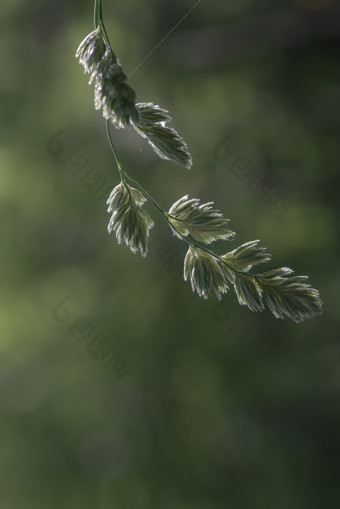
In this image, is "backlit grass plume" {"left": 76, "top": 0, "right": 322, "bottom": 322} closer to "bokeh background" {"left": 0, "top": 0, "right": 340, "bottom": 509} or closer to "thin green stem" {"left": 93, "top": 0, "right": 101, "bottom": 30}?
"thin green stem" {"left": 93, "top": 0, "right": 101, "bottom": 30}

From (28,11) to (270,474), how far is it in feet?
12.1

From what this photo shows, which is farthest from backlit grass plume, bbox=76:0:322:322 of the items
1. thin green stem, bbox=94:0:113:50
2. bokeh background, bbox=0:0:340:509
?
bokeh background, bbox=0:0:340:509

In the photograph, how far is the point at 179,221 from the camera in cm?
50

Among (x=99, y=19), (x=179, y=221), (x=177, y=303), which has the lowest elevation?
(x=177, y=303)

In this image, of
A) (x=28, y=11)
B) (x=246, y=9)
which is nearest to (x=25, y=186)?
(x=28, y=11)

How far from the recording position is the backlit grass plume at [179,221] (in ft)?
1.33

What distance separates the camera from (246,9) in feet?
13.4

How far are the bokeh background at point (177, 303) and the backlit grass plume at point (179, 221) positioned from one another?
292 cm

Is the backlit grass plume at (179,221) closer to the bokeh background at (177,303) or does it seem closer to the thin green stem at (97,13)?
the thin green stem at (97,13)

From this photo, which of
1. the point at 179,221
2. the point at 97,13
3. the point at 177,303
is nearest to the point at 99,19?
the point at 97,13

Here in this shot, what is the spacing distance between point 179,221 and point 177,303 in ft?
10.7

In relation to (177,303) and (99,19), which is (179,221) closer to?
(99,19)

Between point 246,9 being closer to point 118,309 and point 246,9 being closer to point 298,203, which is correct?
point 298,203

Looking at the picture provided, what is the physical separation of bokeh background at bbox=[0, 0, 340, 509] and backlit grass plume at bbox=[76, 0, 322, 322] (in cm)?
292
